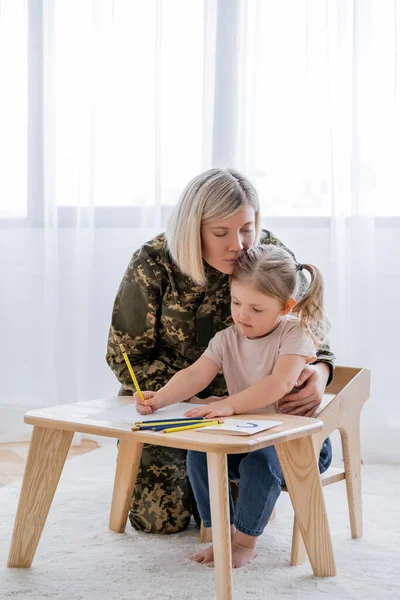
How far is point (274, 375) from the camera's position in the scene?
1594mm

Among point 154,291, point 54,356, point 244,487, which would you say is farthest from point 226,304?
point 54,356

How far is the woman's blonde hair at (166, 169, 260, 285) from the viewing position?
1.77m

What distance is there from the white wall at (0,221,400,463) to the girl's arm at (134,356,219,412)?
3.42 feet

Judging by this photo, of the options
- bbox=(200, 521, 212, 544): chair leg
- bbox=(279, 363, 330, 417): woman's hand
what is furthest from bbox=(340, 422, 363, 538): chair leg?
bbox=(200, 521, 212, 544): chair leg

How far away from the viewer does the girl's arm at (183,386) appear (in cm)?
158

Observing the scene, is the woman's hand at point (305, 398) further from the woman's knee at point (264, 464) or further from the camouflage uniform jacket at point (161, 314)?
the camouflage uniform jacket at point (161, 314)

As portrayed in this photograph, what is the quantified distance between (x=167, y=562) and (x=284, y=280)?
2.09 ft

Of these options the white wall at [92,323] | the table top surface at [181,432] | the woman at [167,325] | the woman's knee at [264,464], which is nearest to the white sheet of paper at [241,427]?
the table top surface at [181,432]

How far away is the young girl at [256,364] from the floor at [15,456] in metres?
0.92

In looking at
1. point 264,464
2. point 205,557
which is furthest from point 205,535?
point 264,464

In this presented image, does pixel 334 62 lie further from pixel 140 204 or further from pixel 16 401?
pixel 16 401

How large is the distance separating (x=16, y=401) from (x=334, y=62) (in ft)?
5.43

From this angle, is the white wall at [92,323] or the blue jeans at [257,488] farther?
the white wall at [92,323]

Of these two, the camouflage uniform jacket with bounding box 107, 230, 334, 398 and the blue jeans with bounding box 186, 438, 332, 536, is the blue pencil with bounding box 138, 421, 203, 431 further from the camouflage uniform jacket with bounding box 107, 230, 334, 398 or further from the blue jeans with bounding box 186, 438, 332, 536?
the camouflage uniform jacket with bounding box 107, 230, 334, 398
